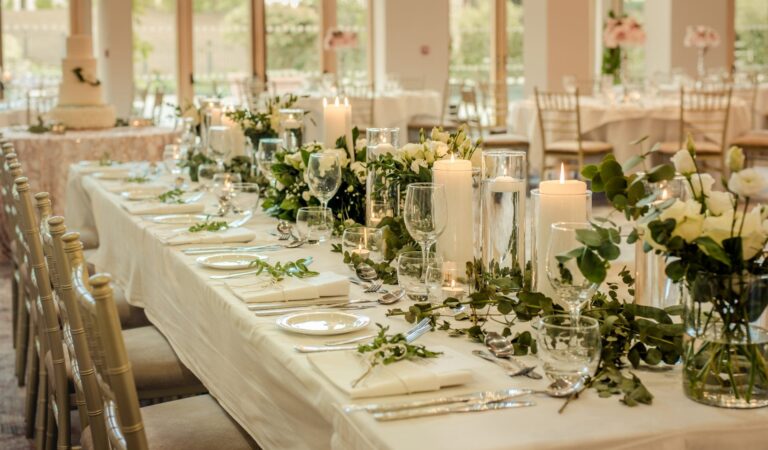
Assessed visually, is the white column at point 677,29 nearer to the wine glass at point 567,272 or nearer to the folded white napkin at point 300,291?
the folded white napkin at point 300,291

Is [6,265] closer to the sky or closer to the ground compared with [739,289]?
closer to the ground

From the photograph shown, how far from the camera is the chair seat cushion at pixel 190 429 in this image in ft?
7.38

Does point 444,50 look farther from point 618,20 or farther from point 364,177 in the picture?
point 364,177

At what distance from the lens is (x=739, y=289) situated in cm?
150

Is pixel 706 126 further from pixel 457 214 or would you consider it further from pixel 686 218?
pixel 686 218

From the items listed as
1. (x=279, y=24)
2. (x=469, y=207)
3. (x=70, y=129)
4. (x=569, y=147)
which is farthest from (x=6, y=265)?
(x=279, y=24)

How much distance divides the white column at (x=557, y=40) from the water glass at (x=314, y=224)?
9.85m

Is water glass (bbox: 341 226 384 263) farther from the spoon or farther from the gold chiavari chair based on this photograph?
the spoon

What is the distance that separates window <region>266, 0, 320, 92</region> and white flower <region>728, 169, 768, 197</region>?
40.0 ft

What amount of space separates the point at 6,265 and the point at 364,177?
4.62 metres

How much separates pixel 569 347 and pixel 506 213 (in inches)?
25.3

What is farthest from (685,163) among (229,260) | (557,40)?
(557,40)

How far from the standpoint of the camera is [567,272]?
5.68 ft

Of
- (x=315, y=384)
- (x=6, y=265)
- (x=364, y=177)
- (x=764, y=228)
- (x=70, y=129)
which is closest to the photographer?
(x=764, y=228)
